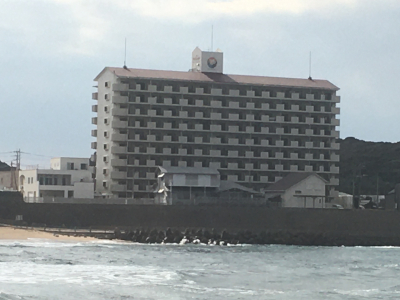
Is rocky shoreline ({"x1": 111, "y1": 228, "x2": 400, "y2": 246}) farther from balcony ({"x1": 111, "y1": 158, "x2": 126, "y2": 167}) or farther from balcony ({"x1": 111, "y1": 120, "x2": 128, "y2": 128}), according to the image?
balcony ({"x1": 111, "y1": 120, "x2": 128, "y2": 128})

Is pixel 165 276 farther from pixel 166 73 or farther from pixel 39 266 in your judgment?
pixel 166 73

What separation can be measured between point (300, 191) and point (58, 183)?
25.0m

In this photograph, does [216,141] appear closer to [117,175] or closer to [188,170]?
[188,170]

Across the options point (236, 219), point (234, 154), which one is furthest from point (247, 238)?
point (234, 154)

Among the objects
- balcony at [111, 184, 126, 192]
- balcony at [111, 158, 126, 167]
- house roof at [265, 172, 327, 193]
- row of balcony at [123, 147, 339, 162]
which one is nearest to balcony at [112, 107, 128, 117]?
row of balcony at [123, 147, 339, 162]

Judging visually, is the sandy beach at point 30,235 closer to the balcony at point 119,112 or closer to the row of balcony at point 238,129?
the balcony at point 119,112

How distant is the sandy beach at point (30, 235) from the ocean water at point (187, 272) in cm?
209

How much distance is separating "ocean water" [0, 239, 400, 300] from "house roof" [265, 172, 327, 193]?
23.1m

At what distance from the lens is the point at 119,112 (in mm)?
92875

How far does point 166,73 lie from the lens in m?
96.0

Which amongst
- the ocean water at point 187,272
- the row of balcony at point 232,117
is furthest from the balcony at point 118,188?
the ocean water at point 187,272

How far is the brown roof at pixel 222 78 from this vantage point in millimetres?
94875

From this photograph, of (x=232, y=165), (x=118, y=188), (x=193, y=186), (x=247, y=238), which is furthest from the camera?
(x=232, y=165)

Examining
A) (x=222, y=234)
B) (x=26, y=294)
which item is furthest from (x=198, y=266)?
(x=222, y=234)
